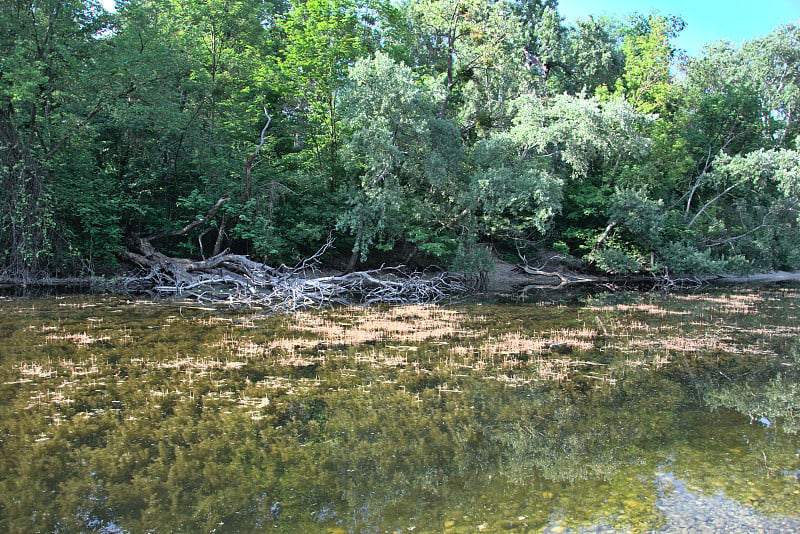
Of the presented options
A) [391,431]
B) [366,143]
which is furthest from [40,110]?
[391,431]

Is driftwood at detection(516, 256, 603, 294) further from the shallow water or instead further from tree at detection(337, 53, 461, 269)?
the shallow water

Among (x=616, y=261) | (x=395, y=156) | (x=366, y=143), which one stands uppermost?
(x=366, y=143)

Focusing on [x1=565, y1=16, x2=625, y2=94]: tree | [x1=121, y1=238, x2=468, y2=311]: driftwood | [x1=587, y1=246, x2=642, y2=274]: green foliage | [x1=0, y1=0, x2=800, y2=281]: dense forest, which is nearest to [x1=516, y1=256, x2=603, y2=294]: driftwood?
[x1=0, y1=0, x2=800, y2=281]: dense forest

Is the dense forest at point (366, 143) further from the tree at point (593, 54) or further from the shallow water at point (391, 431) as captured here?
the shallow water at point (391, 431)

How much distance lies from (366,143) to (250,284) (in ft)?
21.9

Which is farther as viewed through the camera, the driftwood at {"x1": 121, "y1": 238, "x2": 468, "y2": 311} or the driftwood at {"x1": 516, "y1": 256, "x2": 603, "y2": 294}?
the driftwood at {"x1": 516, "y1": 256, "x2": 603, "y2": 294}

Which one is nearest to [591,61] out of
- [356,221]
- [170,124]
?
[356,221]

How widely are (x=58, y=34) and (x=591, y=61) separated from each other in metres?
26.6

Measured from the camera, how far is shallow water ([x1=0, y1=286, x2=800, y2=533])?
4.36m

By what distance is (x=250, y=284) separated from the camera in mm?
18703

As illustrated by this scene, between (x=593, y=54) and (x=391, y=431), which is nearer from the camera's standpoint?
(x=391, y=431)

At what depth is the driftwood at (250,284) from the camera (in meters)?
17.7

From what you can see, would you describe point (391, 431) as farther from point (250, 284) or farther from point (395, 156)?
point (395, 156)

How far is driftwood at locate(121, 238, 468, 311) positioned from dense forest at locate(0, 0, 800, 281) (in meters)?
1.46
